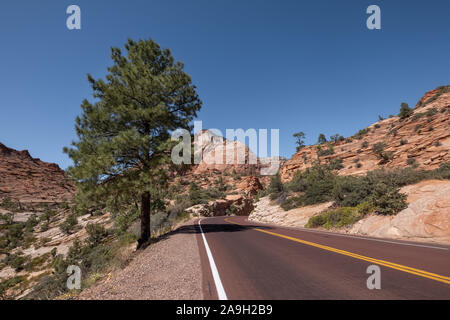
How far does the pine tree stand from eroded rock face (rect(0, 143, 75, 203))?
2076 inches

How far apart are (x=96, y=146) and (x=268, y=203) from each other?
20.5 metres

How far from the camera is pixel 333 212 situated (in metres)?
14.9

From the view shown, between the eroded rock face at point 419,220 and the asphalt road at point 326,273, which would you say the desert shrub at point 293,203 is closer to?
the eroded rock face at point 419,220

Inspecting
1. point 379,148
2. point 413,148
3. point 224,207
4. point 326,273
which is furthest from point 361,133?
point 326,273

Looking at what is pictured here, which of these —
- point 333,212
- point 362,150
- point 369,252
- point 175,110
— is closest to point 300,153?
point 362,150

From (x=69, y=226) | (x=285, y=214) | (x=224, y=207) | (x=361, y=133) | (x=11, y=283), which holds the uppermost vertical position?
(x=361, y=133)

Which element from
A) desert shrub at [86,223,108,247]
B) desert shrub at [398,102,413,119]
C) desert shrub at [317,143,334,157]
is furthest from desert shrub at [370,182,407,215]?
desert shrub at [398,102,413,119]

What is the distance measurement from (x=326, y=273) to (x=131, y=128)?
37.9ft

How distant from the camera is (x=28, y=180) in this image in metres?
72.9

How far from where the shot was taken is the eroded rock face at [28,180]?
206ft

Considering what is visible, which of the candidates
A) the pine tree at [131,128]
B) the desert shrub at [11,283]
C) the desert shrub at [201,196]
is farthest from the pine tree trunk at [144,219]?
the desert shrub at [201,196]

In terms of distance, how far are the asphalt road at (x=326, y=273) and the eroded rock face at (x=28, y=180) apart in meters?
62.0

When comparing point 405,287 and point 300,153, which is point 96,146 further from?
point 300,153

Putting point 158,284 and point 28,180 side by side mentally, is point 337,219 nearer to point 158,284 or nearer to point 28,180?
point 158,284
